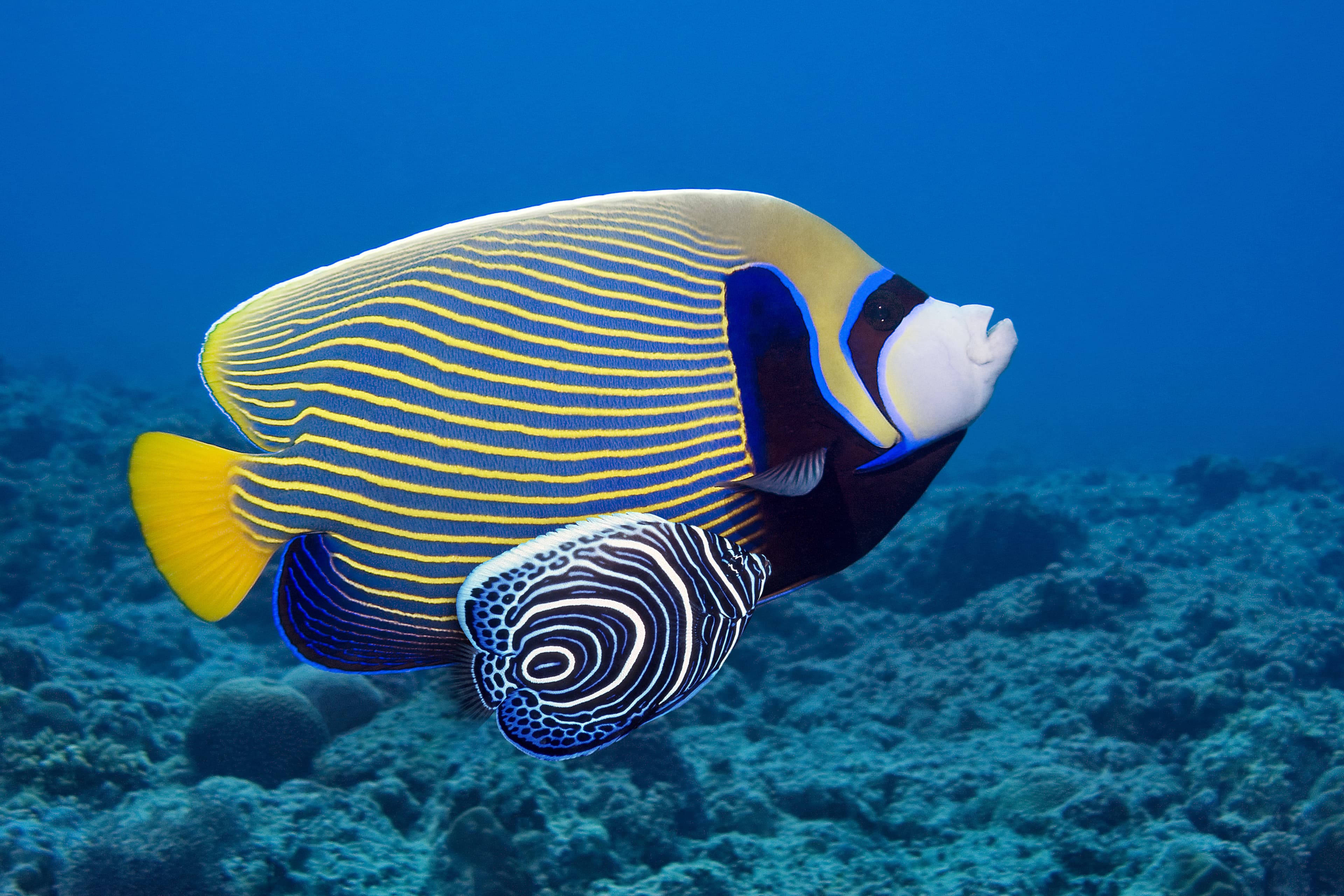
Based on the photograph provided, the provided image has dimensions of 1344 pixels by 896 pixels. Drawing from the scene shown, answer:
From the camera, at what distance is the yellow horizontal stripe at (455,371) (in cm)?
70

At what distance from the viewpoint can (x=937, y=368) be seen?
78 centimetres

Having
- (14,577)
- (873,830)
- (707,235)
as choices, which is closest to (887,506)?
(707,235)

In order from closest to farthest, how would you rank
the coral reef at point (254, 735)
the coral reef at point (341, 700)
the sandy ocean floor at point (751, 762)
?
the sandy ocean floor at point (751, 762), the coral reef at point (254, 735), the coral reef at point (341, 700)

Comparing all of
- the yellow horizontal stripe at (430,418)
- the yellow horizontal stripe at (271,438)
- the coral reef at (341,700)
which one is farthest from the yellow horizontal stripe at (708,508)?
the coral reef at (341,700)

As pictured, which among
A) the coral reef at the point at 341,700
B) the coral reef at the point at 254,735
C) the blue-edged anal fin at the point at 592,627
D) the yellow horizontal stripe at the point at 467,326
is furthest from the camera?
the coral reef at the point at 341,700

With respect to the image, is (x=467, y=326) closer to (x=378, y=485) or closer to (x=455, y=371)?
(x=455, y=371)

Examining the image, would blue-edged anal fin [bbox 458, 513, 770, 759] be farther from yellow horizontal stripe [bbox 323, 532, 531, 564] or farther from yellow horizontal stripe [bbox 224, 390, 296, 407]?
yellow horizontal stripe [bbox 224, 390, 296, 407]

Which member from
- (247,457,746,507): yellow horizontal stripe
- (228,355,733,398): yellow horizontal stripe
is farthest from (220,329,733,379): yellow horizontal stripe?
(247,457,746,507): yellow horizontal stripe

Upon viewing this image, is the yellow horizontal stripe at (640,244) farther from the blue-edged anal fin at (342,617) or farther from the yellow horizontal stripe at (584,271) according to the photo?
the blue-edged anal fin at (342,617)

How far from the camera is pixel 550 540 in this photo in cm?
63

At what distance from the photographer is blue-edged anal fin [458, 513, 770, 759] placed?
0.61 m

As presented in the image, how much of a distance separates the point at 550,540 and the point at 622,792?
12.3 ft

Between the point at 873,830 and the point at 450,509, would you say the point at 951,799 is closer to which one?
the point at 873,830

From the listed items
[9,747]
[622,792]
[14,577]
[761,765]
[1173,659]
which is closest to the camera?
[9,747]
